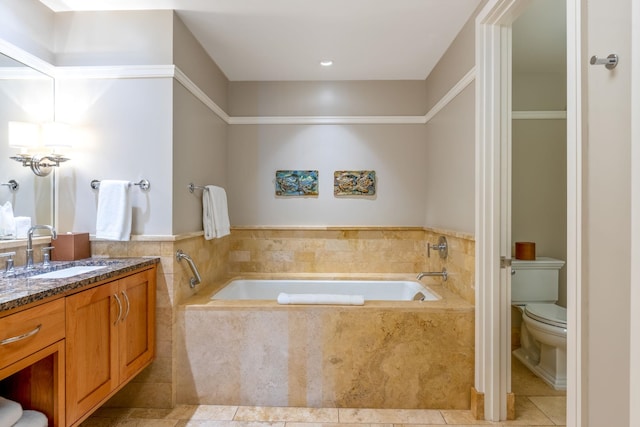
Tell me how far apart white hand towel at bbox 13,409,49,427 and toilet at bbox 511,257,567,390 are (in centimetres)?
289

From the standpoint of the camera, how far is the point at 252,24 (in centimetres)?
228

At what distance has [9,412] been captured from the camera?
1.23 metres

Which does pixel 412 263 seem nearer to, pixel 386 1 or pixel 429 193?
pixel 429 193

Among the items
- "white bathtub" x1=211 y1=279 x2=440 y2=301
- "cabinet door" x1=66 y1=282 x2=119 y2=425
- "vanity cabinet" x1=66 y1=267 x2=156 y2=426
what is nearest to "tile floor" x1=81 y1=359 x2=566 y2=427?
"vanity cabinet" x1=66 y1=267 x2=156 y2=426

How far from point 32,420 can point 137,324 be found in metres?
0.64

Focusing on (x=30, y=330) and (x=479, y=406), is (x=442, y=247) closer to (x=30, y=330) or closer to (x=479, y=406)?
(x=479, y=406)

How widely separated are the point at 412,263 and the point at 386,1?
85.8 inches

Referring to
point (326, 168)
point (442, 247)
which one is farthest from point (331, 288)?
point (326, 168)

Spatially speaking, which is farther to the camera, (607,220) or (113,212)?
(113,212)

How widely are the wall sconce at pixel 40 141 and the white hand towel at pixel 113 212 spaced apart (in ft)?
1.06

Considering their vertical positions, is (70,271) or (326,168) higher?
(326,168)

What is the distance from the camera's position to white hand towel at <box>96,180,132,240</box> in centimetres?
201

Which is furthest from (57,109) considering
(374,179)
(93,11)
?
(374,179)

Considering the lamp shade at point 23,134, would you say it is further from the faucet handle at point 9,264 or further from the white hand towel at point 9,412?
the white hand towel at point 9,412
